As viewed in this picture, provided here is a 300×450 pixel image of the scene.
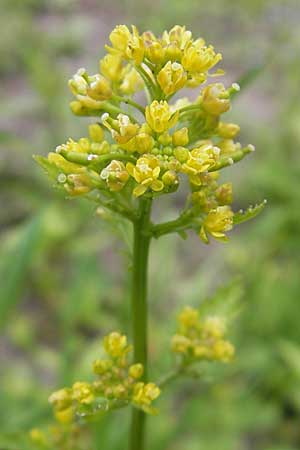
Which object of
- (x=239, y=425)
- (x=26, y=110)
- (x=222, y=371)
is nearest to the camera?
(x=222, y=371)

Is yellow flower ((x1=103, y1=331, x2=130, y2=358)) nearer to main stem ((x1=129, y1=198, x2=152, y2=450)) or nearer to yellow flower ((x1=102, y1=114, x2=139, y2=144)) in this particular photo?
main stem ((x1=129, y1=198, x2=152, y2=450))

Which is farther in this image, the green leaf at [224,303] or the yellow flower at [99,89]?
the green leaf at [224,303]

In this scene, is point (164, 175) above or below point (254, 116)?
above

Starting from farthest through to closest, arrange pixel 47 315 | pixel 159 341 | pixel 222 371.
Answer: pixel 47 315, pixel 159 341, pixel 222 371

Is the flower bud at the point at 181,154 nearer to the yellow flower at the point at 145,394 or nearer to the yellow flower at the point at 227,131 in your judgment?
the yellow flower at the point at 227,131

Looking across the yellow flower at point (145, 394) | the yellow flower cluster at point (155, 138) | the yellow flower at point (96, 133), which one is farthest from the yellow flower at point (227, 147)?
the yellow flower at point (145, 394)

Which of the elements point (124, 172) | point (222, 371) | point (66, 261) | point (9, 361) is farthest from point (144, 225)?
point (66, 261)

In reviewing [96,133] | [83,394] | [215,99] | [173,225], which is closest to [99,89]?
[96,133]

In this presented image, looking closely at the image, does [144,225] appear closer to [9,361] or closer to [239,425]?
[239,425]
